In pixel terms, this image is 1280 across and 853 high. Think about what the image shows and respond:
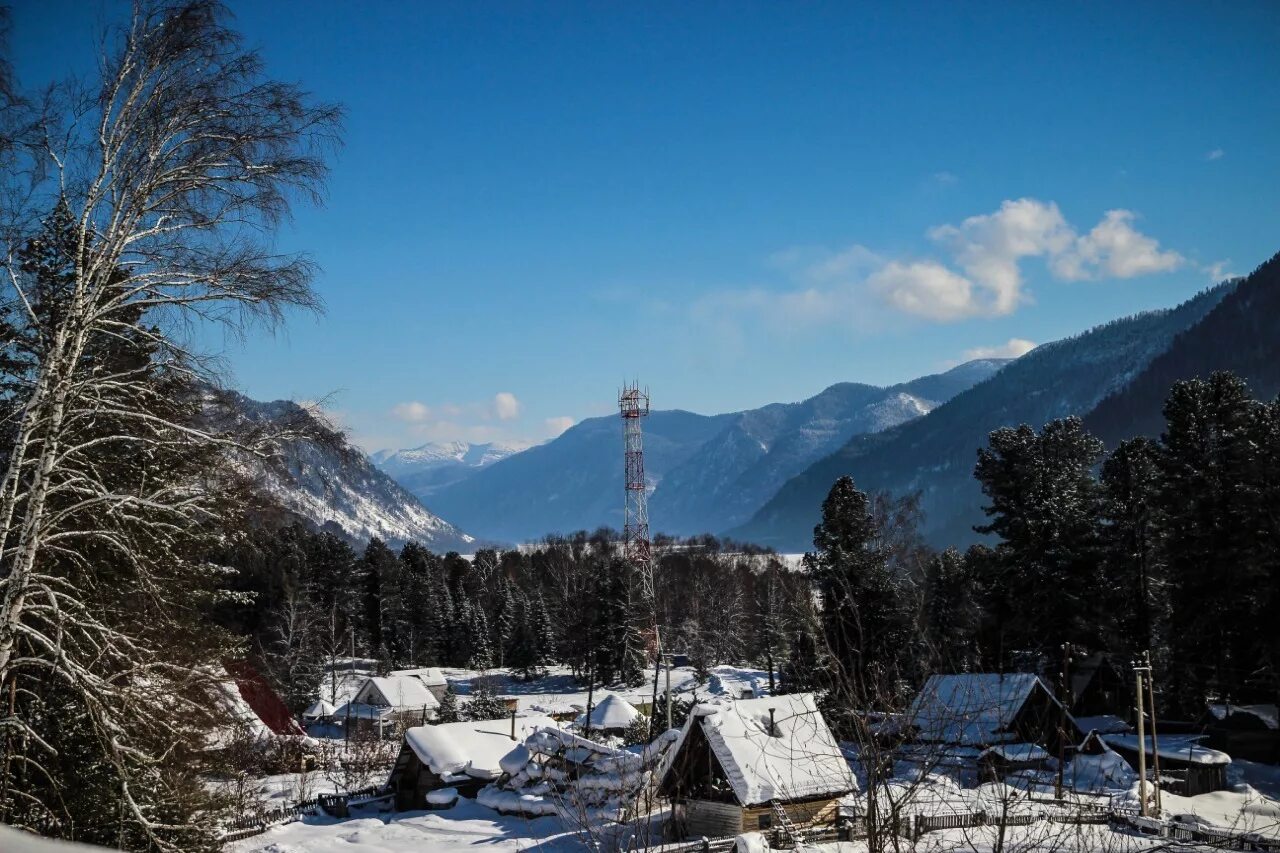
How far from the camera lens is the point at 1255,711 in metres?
32.9

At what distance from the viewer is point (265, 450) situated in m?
8.95

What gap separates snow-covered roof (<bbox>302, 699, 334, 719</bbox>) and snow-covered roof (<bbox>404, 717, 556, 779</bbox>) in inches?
823

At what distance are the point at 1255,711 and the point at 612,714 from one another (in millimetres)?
25443

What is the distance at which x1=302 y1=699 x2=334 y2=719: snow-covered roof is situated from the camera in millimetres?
53297

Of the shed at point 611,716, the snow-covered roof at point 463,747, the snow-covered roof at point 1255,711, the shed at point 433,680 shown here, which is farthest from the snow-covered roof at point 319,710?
the snow-covered roof at point 1255,711

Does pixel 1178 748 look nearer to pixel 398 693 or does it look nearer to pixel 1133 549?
pixel 1133 549

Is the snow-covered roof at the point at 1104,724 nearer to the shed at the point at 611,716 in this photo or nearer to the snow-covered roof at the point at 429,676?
the shed at the point at 611,716

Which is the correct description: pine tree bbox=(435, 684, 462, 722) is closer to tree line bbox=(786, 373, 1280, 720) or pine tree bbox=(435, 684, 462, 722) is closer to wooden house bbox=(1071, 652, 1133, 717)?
tree line bbox=(786, 373, 1280, 720)

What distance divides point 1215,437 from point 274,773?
42.3 metres

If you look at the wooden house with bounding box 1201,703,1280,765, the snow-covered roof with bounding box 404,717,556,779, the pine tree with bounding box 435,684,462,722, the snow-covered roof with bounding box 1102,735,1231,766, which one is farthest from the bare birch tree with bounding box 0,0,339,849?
the pine tree with bounding box 435,684,462,722

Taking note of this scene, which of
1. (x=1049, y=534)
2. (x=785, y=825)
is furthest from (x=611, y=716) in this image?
(x=785, y=825)

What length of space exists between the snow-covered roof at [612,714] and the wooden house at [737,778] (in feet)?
42.5

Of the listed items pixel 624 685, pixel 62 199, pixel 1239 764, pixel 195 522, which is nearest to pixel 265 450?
pixel 195 522

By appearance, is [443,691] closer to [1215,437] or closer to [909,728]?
[1215,437]
